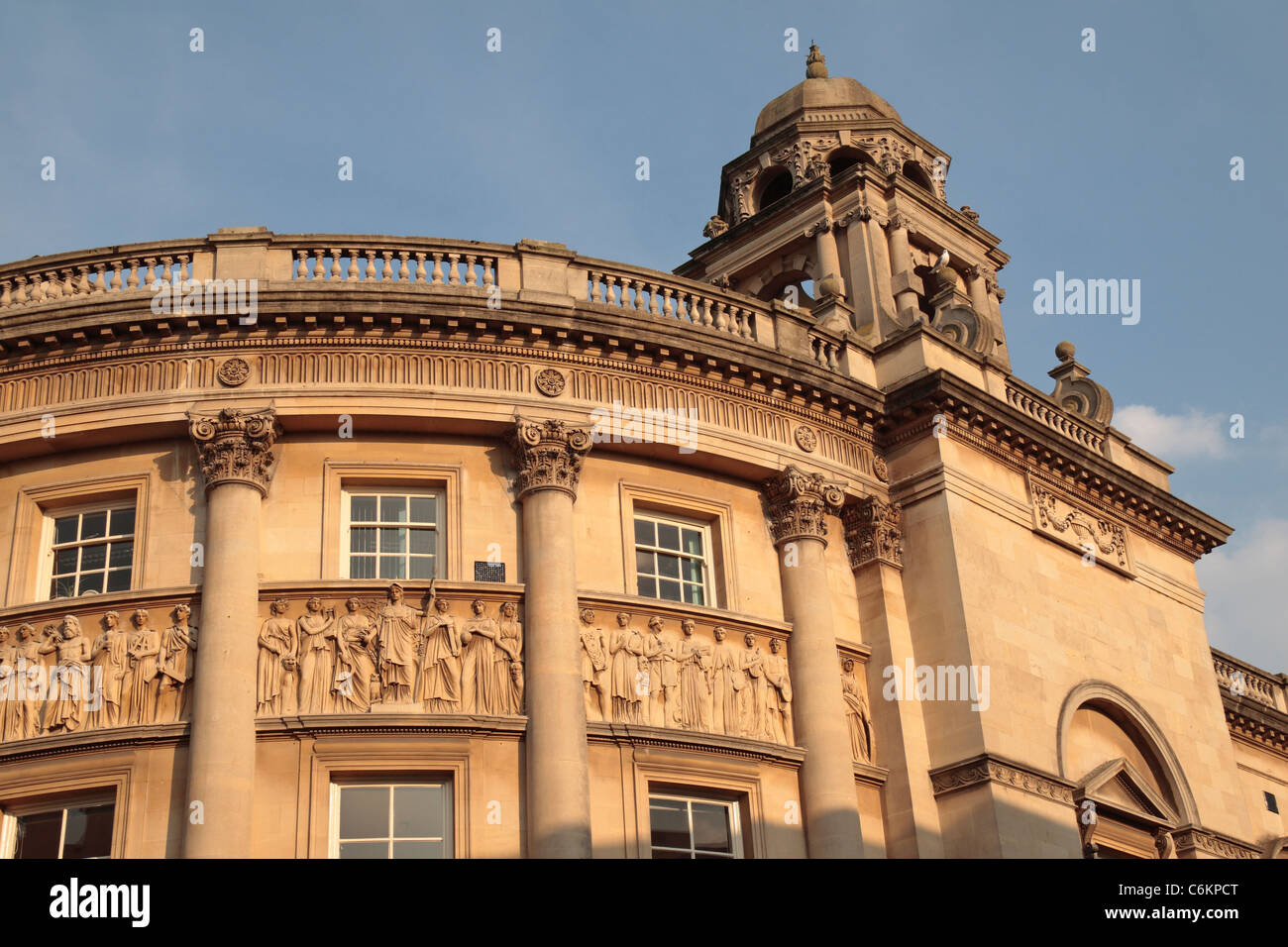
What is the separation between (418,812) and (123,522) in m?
6.01

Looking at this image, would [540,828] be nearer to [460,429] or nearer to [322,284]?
[460,429]

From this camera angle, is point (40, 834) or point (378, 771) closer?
point (40, 834)

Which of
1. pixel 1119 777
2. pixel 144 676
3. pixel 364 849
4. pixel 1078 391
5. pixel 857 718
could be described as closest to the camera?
pixel 364 849

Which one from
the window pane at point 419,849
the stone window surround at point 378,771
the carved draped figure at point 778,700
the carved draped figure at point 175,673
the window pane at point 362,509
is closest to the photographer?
the stone window surround at point 378,771

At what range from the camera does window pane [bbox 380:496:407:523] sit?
82.2 ft

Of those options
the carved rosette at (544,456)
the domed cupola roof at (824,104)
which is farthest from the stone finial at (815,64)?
the carved rosette at (544,456)

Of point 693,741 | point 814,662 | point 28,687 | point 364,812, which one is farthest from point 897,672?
point 28,687

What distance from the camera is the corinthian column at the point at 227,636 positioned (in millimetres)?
21750

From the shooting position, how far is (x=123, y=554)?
80.6 ft

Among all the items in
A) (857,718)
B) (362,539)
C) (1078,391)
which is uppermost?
(1078,391)

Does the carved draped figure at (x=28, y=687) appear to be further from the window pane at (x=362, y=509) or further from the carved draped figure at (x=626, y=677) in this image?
the carved draped figure at (x=626, y=677)

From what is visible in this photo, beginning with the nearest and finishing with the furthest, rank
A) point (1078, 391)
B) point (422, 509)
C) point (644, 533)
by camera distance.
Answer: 1. point (422, 509)
2. point (644, 533)
3. point (1078, 391)

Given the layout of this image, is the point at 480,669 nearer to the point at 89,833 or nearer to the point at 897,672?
the point at 89,833

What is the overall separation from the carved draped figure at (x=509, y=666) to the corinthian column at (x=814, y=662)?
4345mm
